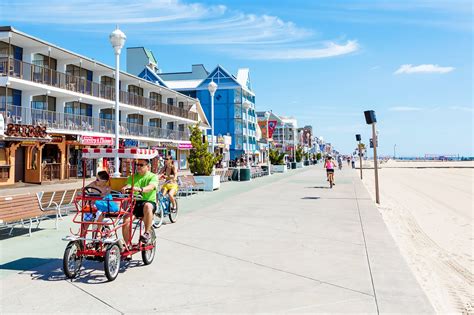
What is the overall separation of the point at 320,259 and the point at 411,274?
1356 millimetres

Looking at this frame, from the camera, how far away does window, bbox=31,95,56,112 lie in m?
26.3

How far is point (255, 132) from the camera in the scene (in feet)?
237

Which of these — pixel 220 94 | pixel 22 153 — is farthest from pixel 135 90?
pixel 220 94

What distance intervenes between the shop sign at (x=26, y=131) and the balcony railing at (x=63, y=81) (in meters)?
3.36

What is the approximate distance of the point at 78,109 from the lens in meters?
30.4

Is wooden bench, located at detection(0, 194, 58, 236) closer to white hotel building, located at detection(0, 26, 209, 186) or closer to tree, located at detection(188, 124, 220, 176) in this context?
tree, located at detection(188, 124, 220, 176)

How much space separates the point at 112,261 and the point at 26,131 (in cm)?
2062

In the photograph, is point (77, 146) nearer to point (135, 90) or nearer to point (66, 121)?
point (66, 121)

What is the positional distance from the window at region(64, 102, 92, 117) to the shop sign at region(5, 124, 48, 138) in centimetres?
598

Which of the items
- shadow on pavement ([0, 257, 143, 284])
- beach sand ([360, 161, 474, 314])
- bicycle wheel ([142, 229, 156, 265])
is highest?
bicycle wheel ([142, 229, 156, 265])

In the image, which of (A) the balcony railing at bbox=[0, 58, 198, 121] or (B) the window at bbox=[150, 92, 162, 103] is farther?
(B) the window at bbox=[150, 92, 162, 103]

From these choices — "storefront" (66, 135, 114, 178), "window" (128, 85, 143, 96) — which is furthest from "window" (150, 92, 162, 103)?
"storefront" (66, 135, 114, 178)

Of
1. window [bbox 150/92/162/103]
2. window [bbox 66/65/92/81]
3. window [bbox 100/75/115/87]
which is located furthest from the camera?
window [bbox 150/92/162/103]

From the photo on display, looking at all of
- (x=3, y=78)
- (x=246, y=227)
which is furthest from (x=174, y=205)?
(x=3, y=78)
